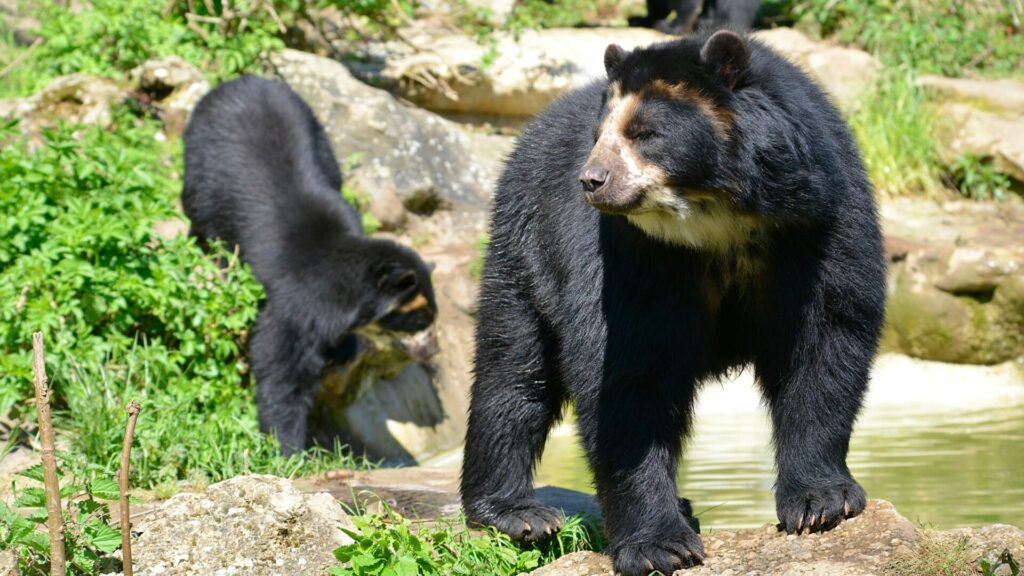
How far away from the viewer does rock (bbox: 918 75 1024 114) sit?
1196cm

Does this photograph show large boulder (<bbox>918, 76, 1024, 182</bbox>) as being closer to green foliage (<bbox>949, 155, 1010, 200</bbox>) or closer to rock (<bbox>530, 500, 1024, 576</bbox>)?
green foliage (<bbox>949, 155, 1010, 200</bbox>)

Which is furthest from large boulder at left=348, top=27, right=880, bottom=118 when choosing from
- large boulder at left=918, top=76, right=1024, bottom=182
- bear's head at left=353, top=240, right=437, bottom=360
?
bear's head at left=353, top=240, right=437, bottom=360

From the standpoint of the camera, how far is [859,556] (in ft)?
12.2

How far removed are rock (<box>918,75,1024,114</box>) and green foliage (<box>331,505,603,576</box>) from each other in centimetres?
876

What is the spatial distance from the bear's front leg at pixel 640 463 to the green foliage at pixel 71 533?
1.61m

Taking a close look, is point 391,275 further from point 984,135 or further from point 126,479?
point 984,135

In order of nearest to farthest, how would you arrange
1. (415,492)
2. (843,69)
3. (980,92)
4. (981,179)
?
(415,492) → (981,179) → (980,92) → (843,69)

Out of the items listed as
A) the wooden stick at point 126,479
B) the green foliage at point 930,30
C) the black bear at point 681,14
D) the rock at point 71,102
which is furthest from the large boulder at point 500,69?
the wooden stick at point 126,479

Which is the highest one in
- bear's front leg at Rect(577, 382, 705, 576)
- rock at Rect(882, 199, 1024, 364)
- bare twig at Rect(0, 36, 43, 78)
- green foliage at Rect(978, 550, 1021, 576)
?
green foliage at Rect(978, 550, 1021, 576)

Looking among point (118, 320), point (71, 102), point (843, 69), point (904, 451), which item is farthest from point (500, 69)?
point (118, 320)

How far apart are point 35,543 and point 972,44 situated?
12308 millimetres

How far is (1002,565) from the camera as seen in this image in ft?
11.8

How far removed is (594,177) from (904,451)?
4495 millimetres

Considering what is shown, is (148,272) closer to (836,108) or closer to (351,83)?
(836,108)
